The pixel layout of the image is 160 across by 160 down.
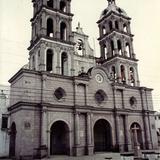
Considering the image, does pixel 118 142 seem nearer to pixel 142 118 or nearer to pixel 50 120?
pixel 142 118

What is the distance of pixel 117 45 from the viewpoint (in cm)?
4162

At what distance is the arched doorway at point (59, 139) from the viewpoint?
30.2 meters

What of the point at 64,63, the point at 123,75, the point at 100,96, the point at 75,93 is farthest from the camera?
the point at 123,75

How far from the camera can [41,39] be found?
32969 millimetres

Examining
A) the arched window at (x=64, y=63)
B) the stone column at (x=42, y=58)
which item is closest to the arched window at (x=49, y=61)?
the arched window at (x=64, y=63)

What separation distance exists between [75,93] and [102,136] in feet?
30.2

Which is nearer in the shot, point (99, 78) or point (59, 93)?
point (59, 93)

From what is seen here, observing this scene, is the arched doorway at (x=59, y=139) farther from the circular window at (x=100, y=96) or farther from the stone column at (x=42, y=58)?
the stone column at (x=42, y=58)

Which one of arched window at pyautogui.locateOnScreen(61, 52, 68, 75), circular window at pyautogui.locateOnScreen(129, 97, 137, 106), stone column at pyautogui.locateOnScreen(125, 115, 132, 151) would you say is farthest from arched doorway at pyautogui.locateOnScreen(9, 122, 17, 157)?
circular window at pyautogui.locateOnScreen(129, 97, 137, 106)

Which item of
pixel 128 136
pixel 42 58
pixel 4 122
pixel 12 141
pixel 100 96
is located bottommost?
pixel 12 141

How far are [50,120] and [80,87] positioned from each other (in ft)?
21.7

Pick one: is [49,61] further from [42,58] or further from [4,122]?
[4,122]

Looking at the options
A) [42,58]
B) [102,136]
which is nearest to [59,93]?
[42,58]

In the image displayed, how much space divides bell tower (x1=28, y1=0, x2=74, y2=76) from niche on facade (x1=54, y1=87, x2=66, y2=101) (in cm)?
304
